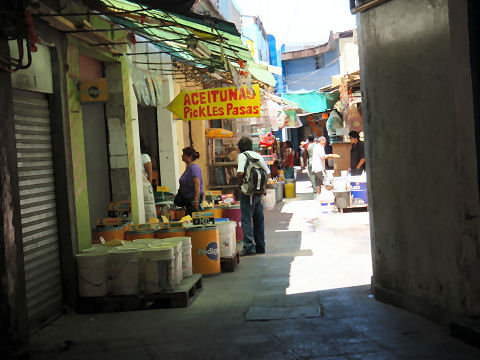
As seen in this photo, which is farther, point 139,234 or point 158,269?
point 139,234

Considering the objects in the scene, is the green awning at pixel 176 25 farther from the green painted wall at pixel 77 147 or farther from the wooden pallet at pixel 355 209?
the wooden pallet at pixel 355 209

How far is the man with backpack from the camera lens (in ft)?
33.5

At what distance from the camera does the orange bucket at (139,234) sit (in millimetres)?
8336

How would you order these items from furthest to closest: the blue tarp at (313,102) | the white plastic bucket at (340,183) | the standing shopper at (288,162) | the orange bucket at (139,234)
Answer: the blue tarp at (313,102) < the standing shopper at (288,162) < the white plastic bucket at (340,183) < the orange bucket at (139,234)

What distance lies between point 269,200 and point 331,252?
8041 mm

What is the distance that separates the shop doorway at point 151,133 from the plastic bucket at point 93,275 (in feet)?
22.0

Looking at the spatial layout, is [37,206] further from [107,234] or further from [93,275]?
[107,234]

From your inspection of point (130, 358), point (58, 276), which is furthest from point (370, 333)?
point (58, 276)

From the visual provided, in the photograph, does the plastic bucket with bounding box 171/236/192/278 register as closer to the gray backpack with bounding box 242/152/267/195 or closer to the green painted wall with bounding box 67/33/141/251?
the green painted wall with bounding box 67/33/141/251

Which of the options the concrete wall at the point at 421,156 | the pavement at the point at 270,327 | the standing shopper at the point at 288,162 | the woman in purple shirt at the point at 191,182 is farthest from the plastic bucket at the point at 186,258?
the standing shopper at the point at 288,162

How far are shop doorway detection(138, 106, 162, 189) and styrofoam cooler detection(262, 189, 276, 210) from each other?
4663mm

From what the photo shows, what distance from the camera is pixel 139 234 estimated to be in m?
8.35

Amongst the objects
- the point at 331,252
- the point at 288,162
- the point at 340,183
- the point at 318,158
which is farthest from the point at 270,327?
the point at 288,162

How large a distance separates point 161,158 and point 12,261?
8.39 metres
